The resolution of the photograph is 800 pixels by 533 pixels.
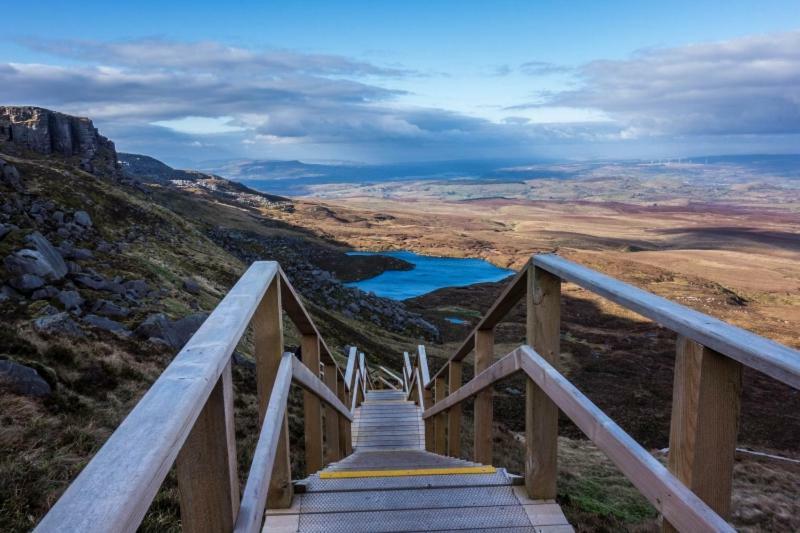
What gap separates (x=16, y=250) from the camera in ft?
40.9

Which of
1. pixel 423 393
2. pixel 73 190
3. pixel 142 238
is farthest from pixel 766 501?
pixel 73 190

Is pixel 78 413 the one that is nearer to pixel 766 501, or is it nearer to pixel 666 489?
pixel 666 489

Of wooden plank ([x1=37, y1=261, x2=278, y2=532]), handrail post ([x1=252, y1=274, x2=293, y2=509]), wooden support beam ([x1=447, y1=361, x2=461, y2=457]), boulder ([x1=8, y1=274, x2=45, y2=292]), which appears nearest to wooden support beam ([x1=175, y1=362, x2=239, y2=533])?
wooden plank ([x1=37, y1=261, x2=278, y2=532])

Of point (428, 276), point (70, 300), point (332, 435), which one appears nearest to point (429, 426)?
point (332, 435)

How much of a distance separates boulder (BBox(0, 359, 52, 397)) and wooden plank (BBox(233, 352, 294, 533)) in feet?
16.1

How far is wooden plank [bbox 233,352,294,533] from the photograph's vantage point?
165 centimetres

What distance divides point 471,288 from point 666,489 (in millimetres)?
53031

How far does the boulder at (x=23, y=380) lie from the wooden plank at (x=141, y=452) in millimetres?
5665

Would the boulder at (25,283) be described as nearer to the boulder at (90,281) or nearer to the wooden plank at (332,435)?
the boulder at (90,281)

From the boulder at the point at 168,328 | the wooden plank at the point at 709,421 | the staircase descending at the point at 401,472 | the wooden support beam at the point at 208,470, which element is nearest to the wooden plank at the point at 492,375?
the staircase descending at the point at 401,472

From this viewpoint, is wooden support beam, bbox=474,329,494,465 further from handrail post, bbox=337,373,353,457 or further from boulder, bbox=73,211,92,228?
boulder, bbox=73,211,92,228

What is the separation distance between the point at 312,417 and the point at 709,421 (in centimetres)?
336

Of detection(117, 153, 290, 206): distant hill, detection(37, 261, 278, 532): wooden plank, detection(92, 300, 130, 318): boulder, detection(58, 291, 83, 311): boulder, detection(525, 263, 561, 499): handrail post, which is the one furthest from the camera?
detection(117, 153, 290, 206): distant hill

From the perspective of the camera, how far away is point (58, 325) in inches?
360
